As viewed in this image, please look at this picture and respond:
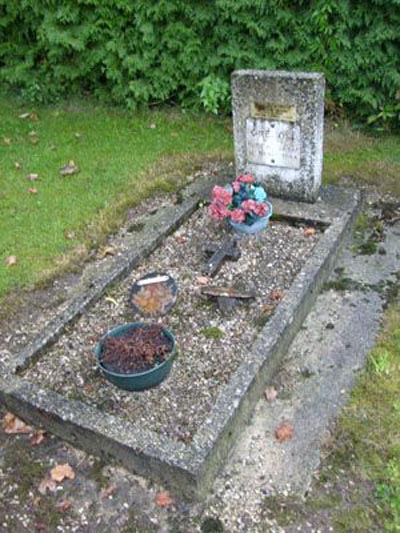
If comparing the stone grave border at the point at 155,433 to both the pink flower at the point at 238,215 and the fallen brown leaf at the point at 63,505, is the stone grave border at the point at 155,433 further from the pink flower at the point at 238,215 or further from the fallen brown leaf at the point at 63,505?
the pink flower at the point at 238,215

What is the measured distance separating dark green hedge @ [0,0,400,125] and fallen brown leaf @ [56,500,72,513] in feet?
16.9

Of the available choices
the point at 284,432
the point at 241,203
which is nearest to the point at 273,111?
the point at 241,203

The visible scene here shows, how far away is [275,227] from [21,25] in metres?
5.01

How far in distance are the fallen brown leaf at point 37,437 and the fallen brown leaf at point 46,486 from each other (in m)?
0.27

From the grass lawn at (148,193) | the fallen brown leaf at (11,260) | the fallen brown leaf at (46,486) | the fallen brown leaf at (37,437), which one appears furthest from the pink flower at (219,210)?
the fallen brown leaf at (46,486)

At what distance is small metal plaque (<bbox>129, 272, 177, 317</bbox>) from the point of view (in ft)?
13.6

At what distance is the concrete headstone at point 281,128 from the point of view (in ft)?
15.4

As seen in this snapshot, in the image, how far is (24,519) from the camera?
3109 mm

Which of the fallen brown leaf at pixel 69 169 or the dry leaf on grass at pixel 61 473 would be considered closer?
the dry leaf on grass at pixel 61 473

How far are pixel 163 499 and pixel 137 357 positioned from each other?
32.1 inches

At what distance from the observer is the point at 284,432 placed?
11.3ft

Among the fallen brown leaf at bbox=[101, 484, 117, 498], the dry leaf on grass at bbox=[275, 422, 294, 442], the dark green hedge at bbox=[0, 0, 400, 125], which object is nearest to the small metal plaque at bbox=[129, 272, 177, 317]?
the dry leaf on grass at bbox=[275, 422, 294, 442]

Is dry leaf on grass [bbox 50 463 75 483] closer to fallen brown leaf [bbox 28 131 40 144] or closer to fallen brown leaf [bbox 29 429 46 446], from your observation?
fallen brown leaf [bbox 29 429 46 446]

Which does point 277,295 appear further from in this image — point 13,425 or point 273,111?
point 13,425
